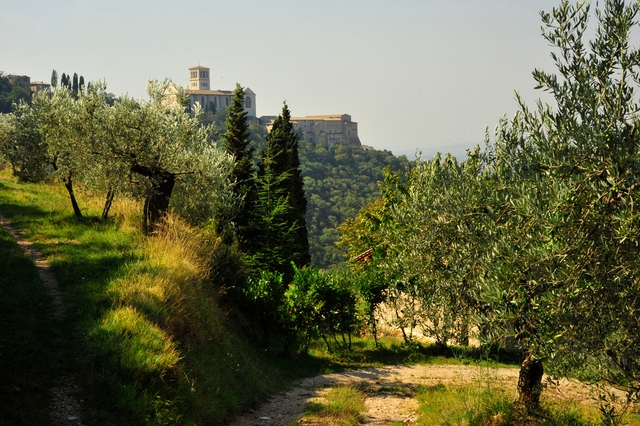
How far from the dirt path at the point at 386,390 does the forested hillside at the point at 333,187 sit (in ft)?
221

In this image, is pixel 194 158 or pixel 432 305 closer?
pixel 432 305

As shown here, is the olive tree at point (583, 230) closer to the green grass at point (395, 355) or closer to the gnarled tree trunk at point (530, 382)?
the gnarled tree trunk at point (530, 382)

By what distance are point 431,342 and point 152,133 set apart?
49.3 ft


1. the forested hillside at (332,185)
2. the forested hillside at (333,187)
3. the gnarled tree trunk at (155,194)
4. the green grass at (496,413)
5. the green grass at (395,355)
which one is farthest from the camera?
the forested hillside at (333,187)

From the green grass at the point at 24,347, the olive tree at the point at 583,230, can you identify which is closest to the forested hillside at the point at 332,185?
the green grass at the point at 24,347

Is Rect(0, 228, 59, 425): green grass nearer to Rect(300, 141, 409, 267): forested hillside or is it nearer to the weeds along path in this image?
the weeds along path

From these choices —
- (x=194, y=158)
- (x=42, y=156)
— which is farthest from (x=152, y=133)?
(x=42, y=156)

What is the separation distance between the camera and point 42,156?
3453 centimetres

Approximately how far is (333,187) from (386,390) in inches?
5455

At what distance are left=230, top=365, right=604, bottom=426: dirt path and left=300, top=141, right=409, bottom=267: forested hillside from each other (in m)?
67.3

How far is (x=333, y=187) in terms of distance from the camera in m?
153

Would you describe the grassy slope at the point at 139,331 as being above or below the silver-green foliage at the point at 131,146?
below

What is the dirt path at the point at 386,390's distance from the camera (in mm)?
11883

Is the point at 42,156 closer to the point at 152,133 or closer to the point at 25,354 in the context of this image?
the point at 152,133
